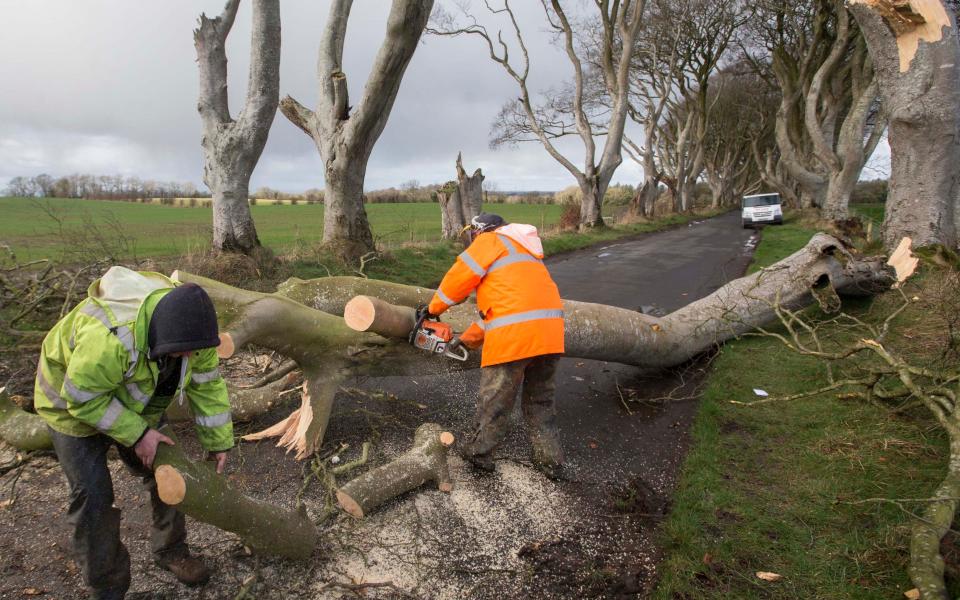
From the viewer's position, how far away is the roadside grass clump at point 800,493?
Result: 9.78 feet

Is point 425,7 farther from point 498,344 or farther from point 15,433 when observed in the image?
point 15,433

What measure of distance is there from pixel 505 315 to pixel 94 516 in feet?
8.41

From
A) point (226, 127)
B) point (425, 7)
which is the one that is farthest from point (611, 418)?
point (226, 127)

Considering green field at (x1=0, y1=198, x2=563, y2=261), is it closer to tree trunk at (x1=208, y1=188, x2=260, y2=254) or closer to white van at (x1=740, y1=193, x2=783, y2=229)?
tree trunk at (x1=208, y1=188, x2=260, y2=254)

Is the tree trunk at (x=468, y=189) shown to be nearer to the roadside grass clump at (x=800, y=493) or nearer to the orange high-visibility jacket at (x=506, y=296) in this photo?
the roadside grass clump at (x=800, y=493)

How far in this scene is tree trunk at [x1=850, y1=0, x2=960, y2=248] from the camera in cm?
743

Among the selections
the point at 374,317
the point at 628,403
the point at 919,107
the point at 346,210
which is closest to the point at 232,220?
the point at 346,210

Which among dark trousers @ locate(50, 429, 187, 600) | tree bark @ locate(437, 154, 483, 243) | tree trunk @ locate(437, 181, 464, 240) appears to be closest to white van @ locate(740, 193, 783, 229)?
tree bark @ locate(437, 154, 483, 243)

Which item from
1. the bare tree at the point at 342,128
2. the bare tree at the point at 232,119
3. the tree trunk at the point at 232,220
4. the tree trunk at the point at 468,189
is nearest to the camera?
the bare tree at the point at 232,119

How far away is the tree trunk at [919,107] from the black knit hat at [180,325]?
30.8ft

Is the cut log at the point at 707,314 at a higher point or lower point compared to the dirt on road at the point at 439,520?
higher

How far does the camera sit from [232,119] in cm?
869

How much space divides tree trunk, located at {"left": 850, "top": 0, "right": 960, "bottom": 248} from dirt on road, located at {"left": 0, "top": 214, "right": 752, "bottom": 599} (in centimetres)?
564

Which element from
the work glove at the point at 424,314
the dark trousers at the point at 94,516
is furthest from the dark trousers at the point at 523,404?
the dark trousers at the point at 94,516
